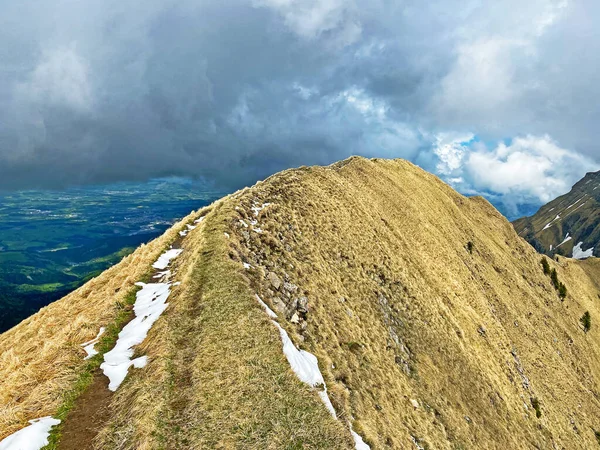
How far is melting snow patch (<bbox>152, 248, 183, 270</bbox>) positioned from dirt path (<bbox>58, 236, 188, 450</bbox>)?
40.1 feet

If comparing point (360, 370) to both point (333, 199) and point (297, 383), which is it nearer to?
point (297, 383)

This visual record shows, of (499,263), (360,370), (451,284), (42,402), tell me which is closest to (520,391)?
(451,284)

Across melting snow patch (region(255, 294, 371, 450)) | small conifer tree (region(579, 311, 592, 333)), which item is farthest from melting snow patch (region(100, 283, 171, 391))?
small conifer tree (region(579, 311, 592, 333))

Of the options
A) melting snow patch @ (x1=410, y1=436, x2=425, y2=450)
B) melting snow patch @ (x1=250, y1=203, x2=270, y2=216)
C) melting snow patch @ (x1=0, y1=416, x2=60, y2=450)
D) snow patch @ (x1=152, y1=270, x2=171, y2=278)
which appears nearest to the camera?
melting snow patch @ (x1=0, y1=416, x2=60, y2=450)

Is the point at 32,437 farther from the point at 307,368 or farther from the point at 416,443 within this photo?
the point at 416,443

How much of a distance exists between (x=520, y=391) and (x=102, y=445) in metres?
43.1

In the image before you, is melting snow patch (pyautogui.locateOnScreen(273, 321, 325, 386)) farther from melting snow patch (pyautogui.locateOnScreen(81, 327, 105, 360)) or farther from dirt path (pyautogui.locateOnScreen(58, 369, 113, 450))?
melting snow patch (pyautogui.locateOnScreen(81, 327, 105, 360))

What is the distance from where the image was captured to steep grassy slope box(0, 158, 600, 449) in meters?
11.6

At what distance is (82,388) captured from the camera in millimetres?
12477

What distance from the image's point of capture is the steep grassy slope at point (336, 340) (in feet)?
38.1

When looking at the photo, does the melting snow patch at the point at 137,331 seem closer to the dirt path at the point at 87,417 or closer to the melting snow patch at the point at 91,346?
the dirt path at the point at 87,417

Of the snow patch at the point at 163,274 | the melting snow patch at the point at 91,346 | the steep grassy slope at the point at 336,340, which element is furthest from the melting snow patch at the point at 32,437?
the snow patch at the point at 163,274

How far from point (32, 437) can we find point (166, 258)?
16.7 meters

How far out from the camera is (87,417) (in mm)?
11078
